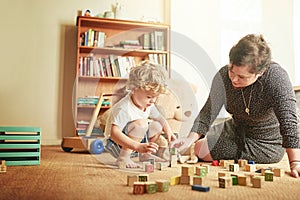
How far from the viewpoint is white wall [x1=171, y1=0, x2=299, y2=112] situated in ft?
10.8

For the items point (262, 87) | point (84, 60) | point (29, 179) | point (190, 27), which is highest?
point (190, 27)

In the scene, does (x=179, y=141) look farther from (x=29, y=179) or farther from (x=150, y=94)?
(x=29, y=179)

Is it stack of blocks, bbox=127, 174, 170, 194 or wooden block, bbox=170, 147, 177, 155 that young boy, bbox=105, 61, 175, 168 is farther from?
stack of blocks, bbox=127, 174, 170, 194

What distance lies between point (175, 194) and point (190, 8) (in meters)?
2.79

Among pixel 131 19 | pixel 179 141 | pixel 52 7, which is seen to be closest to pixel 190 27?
pixel 131 19

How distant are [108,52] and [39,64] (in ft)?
2.10

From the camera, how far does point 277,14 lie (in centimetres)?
354

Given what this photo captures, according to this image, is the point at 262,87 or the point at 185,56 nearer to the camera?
the point at 262,87

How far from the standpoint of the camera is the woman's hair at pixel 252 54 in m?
1.23

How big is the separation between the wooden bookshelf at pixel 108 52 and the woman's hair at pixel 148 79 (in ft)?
4.92

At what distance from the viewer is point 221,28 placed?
3406 mm

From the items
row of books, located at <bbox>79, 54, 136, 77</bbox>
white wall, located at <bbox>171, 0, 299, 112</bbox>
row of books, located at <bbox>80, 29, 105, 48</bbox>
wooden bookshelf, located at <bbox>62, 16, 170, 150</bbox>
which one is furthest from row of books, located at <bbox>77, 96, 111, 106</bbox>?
white wall, located at <bbox>171, 0, 299, 112</bbox>

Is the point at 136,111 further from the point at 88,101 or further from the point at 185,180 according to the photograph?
the point at 88,101

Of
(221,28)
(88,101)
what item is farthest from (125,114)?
(221,28)
